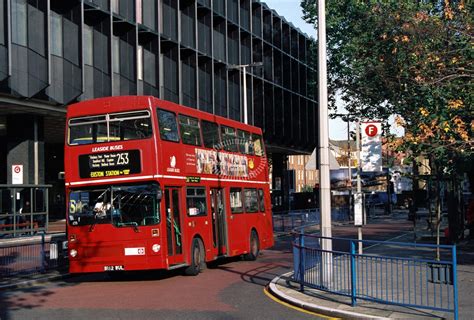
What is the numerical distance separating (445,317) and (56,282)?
1051 cm

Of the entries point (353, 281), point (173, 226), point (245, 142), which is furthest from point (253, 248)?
point (353, 281)

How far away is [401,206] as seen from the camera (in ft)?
257

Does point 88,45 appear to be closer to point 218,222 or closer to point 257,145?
point 257,145

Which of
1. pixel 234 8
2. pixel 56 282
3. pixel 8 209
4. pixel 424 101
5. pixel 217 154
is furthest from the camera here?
pixel 234 8

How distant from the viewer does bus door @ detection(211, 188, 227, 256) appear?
1878 centimetres

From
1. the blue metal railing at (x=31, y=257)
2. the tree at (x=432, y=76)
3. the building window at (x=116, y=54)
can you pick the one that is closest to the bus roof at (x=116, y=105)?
the blue metal railing at (x=31, y=257)

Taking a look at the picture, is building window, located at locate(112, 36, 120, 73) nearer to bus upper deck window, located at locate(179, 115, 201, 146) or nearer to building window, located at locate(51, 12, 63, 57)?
building window, located at locate(51, 12, 63, 57)

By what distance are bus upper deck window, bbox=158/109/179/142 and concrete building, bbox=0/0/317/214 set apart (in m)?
12.6

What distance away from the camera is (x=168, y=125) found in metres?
16.4

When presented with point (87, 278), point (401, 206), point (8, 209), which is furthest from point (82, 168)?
point (401, 206)

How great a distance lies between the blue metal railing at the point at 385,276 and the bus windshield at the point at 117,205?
401 centimetres

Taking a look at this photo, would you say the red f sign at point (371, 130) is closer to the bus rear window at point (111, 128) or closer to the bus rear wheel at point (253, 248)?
the bus rear window at point (111, 128)

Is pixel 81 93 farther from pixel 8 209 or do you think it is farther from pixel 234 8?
pixel 234 8

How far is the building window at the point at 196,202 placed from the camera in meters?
17.2
